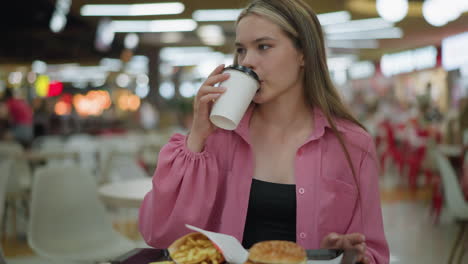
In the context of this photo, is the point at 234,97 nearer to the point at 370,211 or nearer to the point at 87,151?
the point at 370,211

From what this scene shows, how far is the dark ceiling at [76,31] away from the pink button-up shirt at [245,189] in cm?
631

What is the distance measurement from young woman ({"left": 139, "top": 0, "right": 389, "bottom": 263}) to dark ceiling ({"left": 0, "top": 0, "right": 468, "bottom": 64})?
623 centimetres

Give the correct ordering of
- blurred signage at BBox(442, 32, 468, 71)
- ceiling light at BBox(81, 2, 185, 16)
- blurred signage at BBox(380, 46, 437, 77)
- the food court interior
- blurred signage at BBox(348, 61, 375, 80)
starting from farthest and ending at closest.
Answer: blurred signage at BBox(348, 61, 375, 80) → blurred signage at BBox(380, 46, 437, 77) → blurred signage at BBox(442, 32, 468, 71) → ceiling light at BBox(81, 2, 185, 16) → the food court interior

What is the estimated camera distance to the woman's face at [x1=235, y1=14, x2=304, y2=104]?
125 cm

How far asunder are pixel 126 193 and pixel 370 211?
1559 mm

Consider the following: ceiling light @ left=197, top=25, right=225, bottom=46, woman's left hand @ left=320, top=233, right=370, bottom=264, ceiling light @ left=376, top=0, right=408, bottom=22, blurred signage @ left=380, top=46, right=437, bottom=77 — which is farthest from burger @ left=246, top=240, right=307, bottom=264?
blurred signage @ left=380, top=46, right=437, bottom=77

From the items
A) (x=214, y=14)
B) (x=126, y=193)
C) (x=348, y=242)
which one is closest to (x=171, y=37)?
(x=214, y=14)

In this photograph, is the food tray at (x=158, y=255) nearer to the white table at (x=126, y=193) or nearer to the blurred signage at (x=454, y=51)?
the white table at (x=126, y=193)

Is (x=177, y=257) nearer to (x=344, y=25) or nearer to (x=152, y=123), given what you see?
(x=344, y=25)

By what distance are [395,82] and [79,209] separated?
51.4 ft

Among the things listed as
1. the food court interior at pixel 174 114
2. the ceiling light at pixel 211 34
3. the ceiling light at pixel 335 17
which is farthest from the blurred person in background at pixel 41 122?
the ceiling light at pixel 335 17

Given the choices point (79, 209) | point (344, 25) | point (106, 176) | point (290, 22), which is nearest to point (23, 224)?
point (106, 176)

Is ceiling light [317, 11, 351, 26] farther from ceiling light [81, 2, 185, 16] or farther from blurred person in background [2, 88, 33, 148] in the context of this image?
blurred person in background [2, 88, 33, 148]

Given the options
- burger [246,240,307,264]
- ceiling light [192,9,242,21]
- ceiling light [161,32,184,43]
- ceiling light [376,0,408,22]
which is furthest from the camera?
ceiling light [161,32,184,43]
